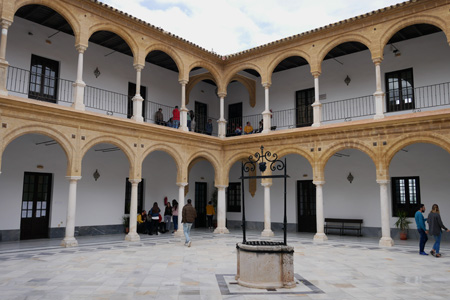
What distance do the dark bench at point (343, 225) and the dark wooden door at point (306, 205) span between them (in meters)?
0.93

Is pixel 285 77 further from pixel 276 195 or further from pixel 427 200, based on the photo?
pixel 427 200

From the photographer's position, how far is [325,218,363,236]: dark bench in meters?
15.1

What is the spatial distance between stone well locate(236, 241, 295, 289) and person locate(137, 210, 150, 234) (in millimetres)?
9562

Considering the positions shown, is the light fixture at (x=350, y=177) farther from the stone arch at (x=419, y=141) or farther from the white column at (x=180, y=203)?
the white column at (x=180, y=203)

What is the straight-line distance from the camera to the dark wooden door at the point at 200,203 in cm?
1944

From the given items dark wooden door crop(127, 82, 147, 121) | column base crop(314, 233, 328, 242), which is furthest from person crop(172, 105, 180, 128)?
column base crop(314, 233, 328, 242)

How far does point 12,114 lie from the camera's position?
34.6 feet

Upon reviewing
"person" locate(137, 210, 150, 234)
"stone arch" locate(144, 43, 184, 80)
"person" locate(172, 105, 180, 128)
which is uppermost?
"stone arch" locate(144, 43, 184, 80)

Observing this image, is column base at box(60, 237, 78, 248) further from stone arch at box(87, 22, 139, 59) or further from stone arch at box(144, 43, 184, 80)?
stone arch at box(144, 43, 184, 80)

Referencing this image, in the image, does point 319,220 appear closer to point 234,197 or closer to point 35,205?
point 234,197

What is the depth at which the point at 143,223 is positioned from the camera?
51.8 ft

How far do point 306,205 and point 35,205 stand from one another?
36.4 feet

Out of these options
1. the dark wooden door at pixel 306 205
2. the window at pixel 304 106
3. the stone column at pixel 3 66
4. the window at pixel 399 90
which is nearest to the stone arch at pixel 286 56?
the window at pixel 304 106

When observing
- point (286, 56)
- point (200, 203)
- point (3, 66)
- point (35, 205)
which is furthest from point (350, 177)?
point (3, 66)
